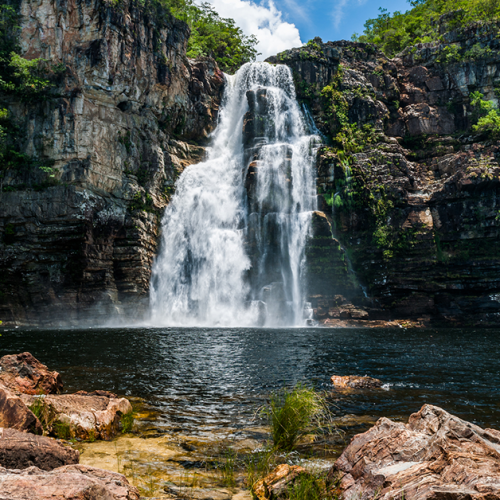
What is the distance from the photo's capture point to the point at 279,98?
137ft

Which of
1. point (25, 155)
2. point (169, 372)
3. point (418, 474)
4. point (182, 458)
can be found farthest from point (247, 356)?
point (25, 155)

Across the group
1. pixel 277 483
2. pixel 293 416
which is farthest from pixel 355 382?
pixel 277 483

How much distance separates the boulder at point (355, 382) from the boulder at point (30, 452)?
27.8 ft

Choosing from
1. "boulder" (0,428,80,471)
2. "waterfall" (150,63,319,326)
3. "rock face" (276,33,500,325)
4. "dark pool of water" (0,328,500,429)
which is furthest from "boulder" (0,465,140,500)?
"rock face" (276,33,500,325)

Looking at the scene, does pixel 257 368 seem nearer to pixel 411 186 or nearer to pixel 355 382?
pixel 355 382

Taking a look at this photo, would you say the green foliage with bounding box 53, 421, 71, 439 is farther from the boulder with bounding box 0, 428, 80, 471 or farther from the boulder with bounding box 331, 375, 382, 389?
the boulder with bounding box 331, 375, 382, 389

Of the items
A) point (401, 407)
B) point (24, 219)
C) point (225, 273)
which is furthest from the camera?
point (225, 273)

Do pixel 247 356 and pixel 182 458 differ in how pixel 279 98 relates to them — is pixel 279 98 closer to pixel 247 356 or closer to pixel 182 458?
pixel 247 356

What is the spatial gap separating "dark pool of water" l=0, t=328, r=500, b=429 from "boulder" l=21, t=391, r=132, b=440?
45.3 inches

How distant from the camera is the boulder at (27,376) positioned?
845cm

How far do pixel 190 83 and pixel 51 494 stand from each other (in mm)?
44278

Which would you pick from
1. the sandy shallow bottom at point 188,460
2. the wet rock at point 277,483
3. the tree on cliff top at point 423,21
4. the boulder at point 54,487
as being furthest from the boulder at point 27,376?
the tree on cliff top at point 423,21

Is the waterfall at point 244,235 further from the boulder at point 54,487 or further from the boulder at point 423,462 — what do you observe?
the boulder at point 54,487

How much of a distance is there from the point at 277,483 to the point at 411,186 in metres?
36.2
